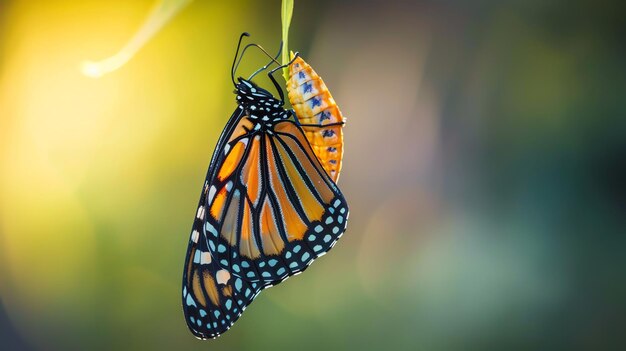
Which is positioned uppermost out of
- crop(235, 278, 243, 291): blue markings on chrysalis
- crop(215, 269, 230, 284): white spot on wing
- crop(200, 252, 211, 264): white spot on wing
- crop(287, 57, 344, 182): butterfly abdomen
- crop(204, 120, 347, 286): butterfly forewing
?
crop(287, 57, 344, 182): butterfly abdomen

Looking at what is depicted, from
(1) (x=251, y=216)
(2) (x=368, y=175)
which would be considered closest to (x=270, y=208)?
(1) (x=251, y=216)

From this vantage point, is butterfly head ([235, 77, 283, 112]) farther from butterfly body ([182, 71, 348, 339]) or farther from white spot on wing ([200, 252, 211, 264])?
white spot on wing ([200, 252, 211, 264])

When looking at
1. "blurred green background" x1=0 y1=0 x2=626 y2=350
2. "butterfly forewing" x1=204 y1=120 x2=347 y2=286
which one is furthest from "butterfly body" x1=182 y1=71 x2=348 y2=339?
"blurred green background" x1=0 y1=0 x2=626 y2=350

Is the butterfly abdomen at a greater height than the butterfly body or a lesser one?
greater

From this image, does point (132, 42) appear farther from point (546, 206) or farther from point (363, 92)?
point (546, 206)

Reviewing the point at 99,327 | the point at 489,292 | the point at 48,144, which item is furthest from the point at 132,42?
the point at 489,292

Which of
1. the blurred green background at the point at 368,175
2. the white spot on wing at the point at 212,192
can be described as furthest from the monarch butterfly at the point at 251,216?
the blurred green background at the point at 368,175

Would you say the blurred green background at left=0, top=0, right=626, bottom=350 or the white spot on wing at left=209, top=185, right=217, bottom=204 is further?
the blurred green background at left=0, top=0, right=626, bottom=350
